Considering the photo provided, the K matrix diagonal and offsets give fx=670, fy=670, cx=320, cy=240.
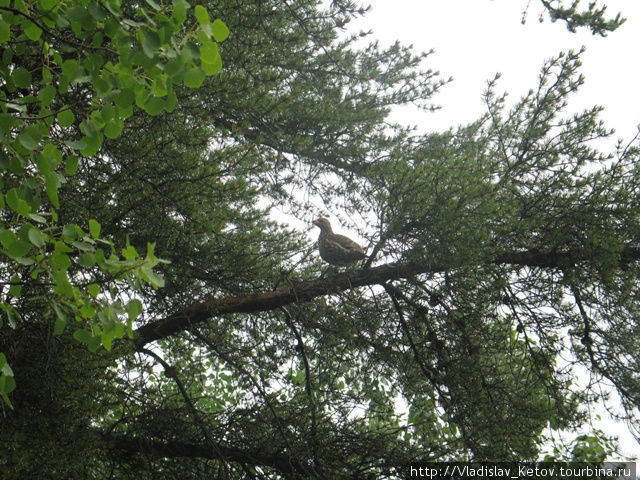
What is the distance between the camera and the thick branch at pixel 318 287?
19.0 ft

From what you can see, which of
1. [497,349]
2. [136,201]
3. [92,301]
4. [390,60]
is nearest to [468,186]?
[497,349]

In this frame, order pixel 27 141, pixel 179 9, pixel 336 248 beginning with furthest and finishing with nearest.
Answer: pixel 336 248
pixel 27 141
pixel 179 9

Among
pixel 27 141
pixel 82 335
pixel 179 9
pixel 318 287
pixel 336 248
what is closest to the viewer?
pixel 179 9

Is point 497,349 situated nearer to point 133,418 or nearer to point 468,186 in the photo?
point 468,186

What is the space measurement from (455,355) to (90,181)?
3.48 m

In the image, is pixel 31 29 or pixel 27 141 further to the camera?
pixel 31 29

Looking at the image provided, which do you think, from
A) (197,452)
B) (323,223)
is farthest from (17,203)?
(323,223)

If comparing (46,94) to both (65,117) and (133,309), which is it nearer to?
(65,117)

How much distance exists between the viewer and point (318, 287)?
6129mm

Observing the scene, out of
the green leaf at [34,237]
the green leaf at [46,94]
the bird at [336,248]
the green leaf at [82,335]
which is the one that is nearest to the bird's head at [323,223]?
the bird at [336,248]

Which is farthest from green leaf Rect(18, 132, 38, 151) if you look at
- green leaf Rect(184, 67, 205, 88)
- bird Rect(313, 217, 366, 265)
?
bird Rect(313, 217, 366, 265)

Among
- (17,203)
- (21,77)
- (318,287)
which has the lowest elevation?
(17,203)

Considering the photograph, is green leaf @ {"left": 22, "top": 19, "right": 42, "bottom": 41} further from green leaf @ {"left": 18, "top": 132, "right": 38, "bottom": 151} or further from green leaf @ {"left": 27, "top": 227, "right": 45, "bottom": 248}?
green leaf @ {"left": 27, "top": 227, "right": 45, "bottom": 248}

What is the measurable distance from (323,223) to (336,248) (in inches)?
15.7
